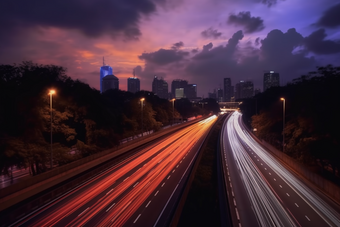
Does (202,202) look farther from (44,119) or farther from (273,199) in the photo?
(44,119)

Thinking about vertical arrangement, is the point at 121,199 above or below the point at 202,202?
above

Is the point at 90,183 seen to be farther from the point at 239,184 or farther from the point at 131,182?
the point at 239,184

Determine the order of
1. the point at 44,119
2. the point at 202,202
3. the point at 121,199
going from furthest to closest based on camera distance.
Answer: the point at 44,119, the point at 202,202, the point at 121,199

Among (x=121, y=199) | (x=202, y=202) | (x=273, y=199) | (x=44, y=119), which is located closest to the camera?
(x=121, y=199)

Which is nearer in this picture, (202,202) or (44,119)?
(202,202)

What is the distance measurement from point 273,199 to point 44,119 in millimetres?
19247

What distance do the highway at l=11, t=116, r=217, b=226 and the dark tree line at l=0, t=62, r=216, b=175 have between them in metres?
4.09

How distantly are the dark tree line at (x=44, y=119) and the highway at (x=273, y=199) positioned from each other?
569 inches

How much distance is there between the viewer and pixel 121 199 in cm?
1599

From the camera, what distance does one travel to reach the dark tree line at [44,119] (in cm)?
1870

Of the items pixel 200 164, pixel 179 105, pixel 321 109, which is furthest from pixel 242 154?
pixel 179 105

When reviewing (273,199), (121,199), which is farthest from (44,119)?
(273,199)

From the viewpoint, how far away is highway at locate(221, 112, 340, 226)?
1340 cm

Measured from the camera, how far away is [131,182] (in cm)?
1984
